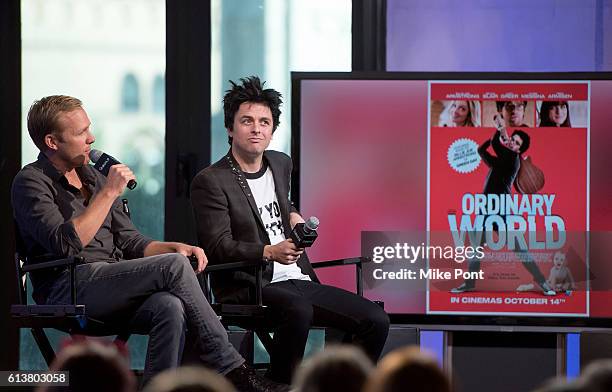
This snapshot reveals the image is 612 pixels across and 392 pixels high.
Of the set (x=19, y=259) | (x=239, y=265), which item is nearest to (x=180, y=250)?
(x=239, y=265)

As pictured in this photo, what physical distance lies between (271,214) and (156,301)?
32.3 inches

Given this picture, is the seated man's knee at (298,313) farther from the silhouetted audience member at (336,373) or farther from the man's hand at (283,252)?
the silhouetted audience member at (336,373)

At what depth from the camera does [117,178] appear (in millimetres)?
2994

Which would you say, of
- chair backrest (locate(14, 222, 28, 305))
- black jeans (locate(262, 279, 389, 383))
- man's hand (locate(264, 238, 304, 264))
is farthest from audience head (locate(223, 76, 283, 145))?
chair backrest (locate(14, 222, 28, 305))

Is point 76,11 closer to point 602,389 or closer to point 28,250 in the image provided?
point 28,250

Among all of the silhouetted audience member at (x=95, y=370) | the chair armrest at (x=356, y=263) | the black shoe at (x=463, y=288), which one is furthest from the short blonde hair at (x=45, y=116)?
the silhouetted audience member at (x=95, y=370)

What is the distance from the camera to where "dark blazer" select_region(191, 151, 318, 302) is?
347 centimetres

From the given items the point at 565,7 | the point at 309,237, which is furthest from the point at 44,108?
the point at 565,7

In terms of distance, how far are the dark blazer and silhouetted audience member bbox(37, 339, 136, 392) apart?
3.01 metres

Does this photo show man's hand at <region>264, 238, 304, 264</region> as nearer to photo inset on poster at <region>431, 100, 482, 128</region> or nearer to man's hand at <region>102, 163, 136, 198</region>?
man's hand at <region>102, 163, 136, 198</region>

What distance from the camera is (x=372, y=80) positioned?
4.07 meters

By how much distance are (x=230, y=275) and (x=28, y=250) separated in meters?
0.76

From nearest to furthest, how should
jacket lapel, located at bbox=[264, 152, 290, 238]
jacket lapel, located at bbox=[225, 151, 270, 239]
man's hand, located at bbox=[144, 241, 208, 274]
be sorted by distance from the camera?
1. man's hand, located at bbox=[144, 241, 208, 274]
2. jacket lapel, located at bbox=[225, 151, 270, 239]
3. jacket lapel, located at bbox=[264, 152, 290, 238]

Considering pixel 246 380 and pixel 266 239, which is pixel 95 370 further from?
pixel 266 239
